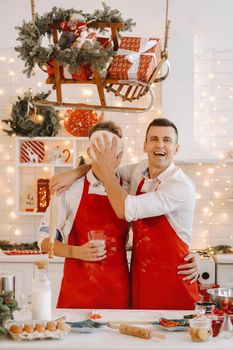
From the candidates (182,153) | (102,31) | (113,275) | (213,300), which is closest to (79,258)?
(113,275)

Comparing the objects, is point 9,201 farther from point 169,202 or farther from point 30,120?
point 169,202

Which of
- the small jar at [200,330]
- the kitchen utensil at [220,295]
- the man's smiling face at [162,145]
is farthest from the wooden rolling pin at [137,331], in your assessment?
the man's smiling face at [162,145]

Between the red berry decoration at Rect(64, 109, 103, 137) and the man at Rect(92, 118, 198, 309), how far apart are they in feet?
7.08

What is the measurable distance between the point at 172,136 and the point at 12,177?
Result: 272 cm

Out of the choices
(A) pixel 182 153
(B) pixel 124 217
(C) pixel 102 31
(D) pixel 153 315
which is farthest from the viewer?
(A) pixel 182 153

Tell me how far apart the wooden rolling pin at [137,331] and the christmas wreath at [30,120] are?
3112 mm

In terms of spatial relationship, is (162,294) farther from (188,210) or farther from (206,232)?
(206,232)

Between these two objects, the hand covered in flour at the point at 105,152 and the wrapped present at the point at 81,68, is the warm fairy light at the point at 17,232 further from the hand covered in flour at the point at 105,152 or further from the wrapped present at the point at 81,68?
the wrapped present at the point at 81,68

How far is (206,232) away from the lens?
5.73 metres

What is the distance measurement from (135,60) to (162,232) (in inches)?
42.1

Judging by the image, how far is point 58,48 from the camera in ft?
8.39

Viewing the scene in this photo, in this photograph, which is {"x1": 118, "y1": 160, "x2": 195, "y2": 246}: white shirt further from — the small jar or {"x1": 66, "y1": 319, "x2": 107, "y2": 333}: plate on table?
the small jar

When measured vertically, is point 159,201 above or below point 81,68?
below

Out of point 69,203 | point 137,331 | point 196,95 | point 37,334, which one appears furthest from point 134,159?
point 37,334
